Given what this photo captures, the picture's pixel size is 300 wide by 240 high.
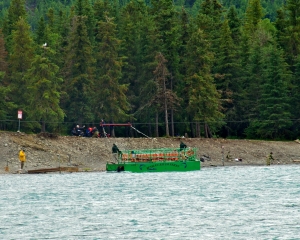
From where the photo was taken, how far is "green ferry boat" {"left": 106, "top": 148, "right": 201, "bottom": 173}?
70.2 metres

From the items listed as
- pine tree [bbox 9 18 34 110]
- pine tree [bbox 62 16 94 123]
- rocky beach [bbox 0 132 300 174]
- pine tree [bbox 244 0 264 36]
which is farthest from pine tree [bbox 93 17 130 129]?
pine tree [bbox 244 0 264 36]

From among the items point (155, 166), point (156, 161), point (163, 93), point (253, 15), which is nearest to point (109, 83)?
point (163, 93)

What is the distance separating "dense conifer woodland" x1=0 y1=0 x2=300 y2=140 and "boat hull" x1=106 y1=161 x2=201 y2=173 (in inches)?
863

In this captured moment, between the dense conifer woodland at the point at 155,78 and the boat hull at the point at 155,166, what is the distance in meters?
21.9

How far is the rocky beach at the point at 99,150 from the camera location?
242ft

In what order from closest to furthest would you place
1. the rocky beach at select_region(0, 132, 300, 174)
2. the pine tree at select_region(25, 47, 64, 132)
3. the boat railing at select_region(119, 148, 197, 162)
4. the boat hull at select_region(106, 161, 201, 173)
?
the boat hull at select_region(106, 161, 201, 173), the boat railing at select_region(119, 148, 197, 162), the rocky beach at select_region(0, 132, 300, 174), the pine tree at select_region(25, 47, 64, 132)

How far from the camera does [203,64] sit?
9594cm

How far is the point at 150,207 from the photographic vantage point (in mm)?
42938

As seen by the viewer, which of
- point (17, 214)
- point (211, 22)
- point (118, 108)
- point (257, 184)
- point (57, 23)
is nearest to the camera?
point (17, 214)

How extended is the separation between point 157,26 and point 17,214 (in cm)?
6080

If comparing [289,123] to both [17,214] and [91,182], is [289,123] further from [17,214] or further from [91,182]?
[17,214]

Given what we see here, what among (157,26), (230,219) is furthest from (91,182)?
(157,26)

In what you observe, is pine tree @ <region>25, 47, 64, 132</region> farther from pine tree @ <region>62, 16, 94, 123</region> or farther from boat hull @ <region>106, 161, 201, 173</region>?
boat hull @ <region>106, 161, 201, 173</region>

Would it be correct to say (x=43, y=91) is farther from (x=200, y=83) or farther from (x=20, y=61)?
(x=200, y=83)
